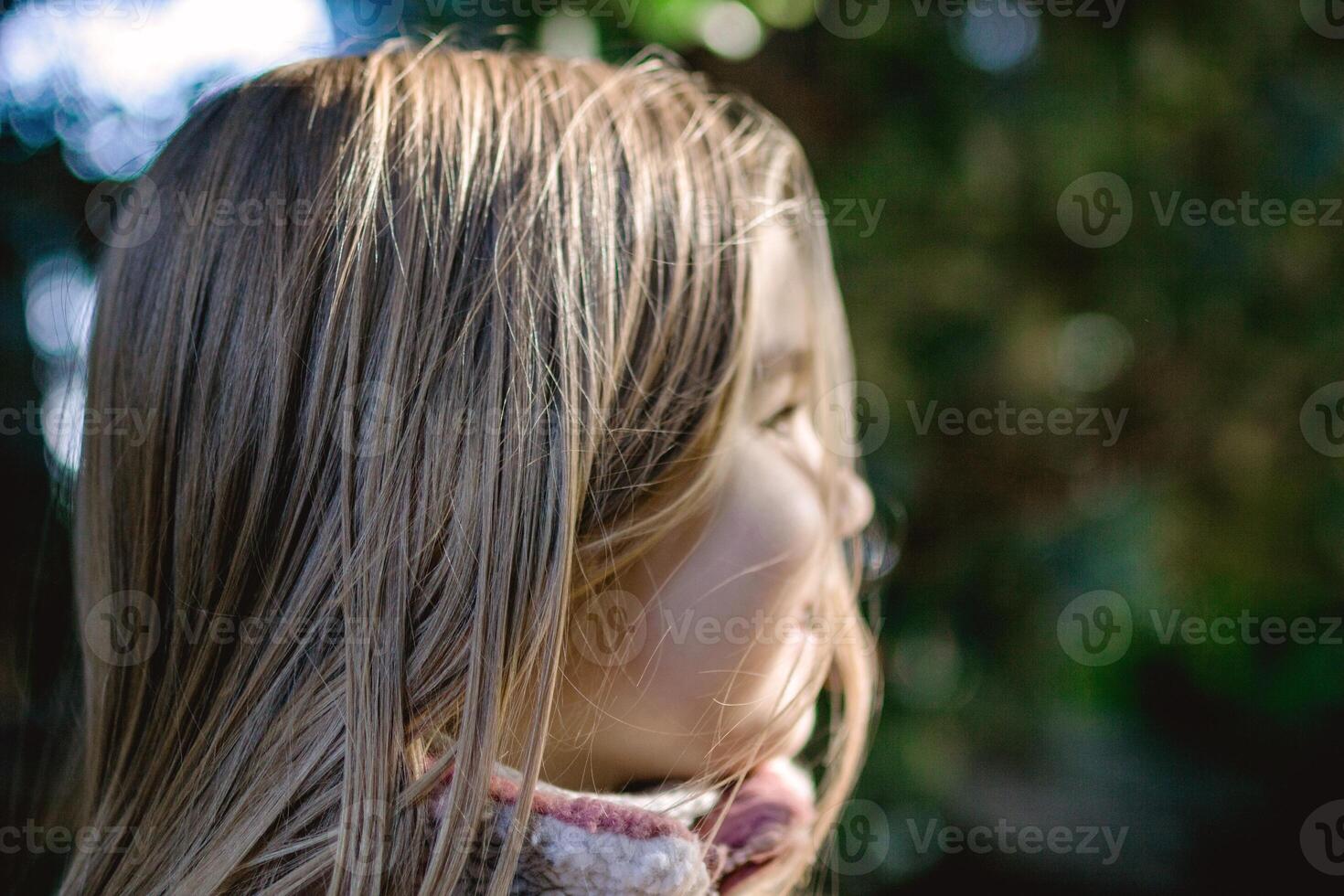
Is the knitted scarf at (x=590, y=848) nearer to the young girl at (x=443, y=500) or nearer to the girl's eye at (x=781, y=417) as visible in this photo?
the young girl at (x=443, y=500)

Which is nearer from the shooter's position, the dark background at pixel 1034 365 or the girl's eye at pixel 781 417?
the girl's eye at pixel 781 417

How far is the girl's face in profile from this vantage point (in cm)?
67

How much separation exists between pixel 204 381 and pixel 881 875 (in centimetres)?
106

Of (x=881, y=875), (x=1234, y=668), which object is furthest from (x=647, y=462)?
(x=1234, y=668)

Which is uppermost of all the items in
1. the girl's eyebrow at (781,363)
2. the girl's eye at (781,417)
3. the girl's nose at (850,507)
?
the girl's eyebrow at (781,363)

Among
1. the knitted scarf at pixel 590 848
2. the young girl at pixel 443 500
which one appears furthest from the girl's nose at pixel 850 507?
the knitted scarf at pixel 590 848

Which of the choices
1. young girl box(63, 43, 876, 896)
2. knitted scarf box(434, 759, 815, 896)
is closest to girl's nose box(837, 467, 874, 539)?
young girl box(63, 43, 876, 896)

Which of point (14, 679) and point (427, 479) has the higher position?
point (427, 479)

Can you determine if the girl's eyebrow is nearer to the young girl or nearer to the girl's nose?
the young girl

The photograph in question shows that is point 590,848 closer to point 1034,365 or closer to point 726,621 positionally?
point 726,621

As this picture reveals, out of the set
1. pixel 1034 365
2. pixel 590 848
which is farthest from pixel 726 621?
pixel 1034 365

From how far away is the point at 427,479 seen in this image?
61cm

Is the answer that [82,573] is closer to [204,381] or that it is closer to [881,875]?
[204,381]

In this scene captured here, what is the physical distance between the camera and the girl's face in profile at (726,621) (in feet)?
2.20
